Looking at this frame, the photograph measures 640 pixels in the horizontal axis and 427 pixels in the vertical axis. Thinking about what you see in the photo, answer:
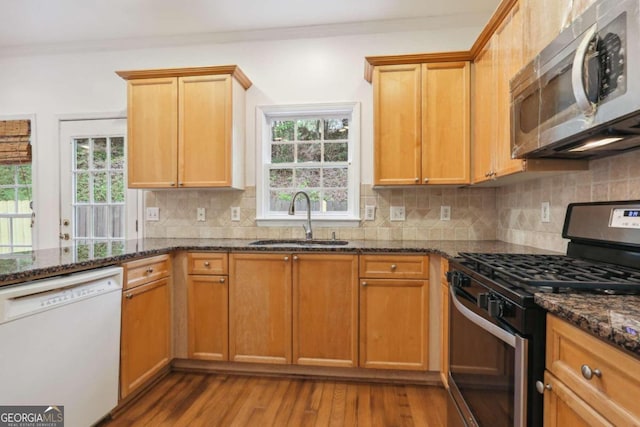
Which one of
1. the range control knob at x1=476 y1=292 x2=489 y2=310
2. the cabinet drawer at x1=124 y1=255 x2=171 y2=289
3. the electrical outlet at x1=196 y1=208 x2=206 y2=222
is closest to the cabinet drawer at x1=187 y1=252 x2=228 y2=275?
the cabinet drawer at x1=124 y1=255 x2=171 y2=289

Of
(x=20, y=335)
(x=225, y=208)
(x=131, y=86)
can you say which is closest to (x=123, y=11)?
(x=131, y=86)

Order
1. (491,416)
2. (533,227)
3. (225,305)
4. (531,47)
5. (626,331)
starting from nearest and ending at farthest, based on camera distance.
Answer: (626,331) → (491,416) → (531,47) → (533,227) → (225,305)

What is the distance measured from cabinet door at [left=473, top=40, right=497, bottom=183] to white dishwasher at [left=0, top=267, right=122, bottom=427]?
2272mm

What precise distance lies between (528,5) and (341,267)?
1.73 meters

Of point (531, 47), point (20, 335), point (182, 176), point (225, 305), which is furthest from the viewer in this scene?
point (182, 176)

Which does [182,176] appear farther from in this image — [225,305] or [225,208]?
[225,305]

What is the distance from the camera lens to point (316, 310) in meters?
2.25

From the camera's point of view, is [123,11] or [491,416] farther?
[123,11]

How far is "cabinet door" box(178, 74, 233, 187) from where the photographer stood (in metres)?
2.58

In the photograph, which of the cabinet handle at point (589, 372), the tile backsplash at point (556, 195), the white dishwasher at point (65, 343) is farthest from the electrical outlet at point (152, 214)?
the cabinet handle at point (589, 372)

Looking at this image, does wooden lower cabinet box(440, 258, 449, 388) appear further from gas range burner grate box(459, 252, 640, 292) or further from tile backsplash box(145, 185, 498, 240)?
tile backsplash box(145, 185, 498, 240)

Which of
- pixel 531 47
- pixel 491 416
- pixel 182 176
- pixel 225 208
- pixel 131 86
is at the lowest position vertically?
pixel 491 416

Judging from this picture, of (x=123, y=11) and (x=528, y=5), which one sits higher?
(x=123, y=11)

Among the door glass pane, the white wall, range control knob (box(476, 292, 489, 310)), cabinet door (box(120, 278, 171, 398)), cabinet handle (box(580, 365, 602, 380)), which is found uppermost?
the white wall
